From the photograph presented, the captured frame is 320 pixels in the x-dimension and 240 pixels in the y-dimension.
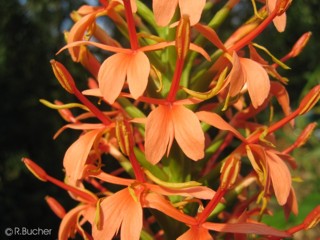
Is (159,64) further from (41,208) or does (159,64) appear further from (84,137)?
(41,208)

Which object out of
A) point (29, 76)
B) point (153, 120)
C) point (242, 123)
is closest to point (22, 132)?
point (29, 76)

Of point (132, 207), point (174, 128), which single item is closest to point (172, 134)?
point (174, 128)

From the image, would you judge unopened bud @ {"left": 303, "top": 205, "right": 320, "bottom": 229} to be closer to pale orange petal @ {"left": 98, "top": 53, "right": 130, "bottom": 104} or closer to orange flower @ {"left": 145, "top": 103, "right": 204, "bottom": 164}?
orange flower @ {"left": 145, "top": 103, "right": 204, "bottom": 164}

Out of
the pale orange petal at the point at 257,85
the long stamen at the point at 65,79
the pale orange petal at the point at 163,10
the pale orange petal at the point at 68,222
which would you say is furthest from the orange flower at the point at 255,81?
the pale orange petal at the point at 68,222

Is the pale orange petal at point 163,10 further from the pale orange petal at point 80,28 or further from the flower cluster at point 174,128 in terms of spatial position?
the pale orange petal at point 80,28

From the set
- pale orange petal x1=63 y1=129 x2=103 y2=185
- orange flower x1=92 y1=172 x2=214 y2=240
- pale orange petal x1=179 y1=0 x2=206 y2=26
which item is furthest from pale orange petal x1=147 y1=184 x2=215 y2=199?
pale orange petal x1=179 y1=0 x2=206 y2=26

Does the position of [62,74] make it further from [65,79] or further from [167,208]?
[167,208]
